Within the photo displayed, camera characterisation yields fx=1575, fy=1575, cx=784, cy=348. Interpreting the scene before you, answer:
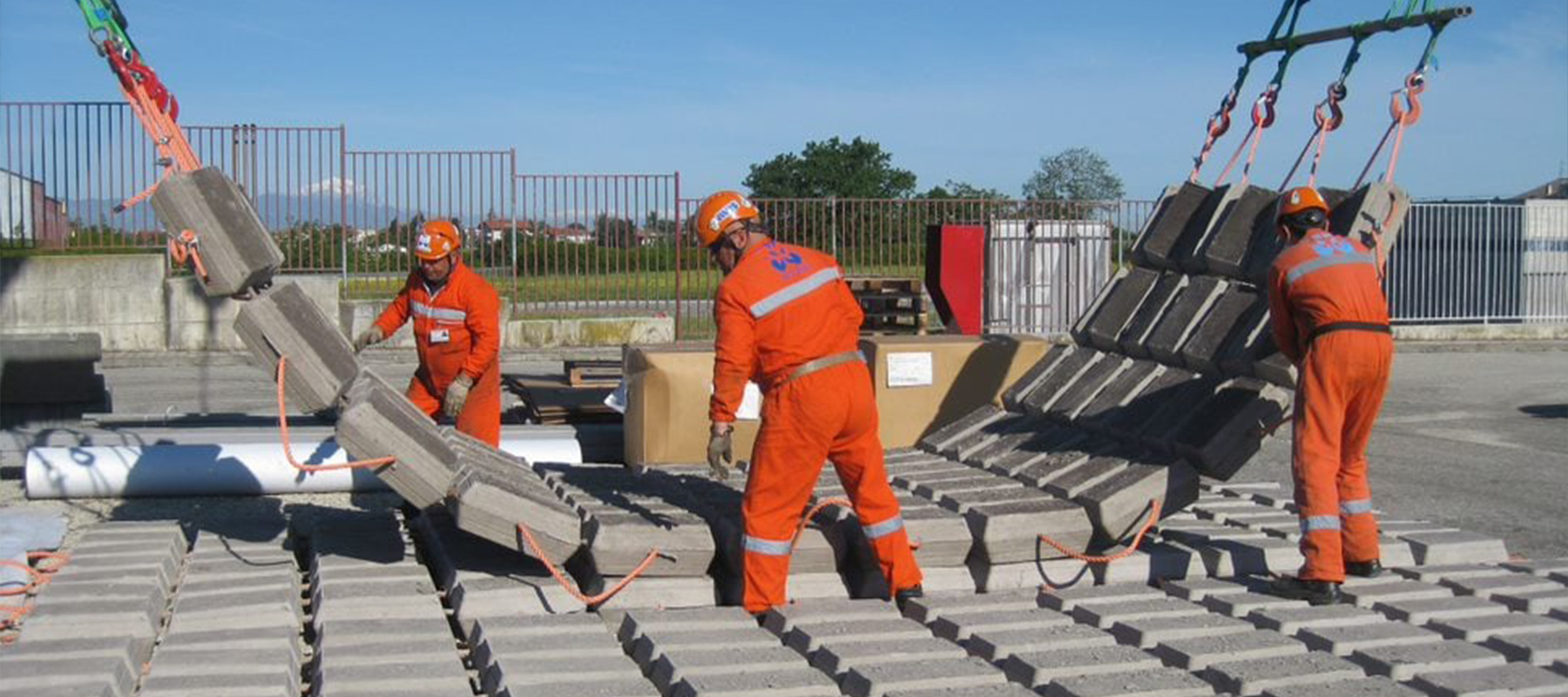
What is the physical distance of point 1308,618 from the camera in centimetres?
645

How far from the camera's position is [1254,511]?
8.93m

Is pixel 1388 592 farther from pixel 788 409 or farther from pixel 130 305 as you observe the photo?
pixel 130 305

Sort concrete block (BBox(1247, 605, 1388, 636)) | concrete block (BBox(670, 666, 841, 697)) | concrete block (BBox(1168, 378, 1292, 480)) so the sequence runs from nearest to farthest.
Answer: concrete block (BBox(670, 666, 841, 697)), concrete block (BBox(1247, 605, 1388, 636)), concrete block (BBox(1168, 378, 1292, 480))

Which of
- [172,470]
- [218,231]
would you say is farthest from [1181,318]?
[172,470]

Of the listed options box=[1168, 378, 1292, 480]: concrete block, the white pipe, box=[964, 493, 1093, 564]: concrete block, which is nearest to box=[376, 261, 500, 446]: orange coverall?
the white pipe

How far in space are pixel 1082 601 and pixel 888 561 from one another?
2.75ft

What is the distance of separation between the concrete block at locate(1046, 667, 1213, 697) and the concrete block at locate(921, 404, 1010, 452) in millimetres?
3583

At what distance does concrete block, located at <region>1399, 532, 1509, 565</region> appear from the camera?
25.6 feet

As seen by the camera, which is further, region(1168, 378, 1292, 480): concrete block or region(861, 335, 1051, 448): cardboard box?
region(861, 335, 1051, 448): cardboard box

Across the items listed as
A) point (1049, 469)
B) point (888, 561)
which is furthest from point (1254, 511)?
point (888, 561)

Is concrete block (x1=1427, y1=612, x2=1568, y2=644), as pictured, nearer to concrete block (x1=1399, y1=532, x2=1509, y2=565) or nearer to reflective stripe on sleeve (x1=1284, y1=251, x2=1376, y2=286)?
concrete block (x1=1399, y1=532, x2=1509, y2=565)

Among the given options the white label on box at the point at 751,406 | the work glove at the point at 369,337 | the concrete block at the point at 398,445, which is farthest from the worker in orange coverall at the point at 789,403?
the work glove at the point at 369,337

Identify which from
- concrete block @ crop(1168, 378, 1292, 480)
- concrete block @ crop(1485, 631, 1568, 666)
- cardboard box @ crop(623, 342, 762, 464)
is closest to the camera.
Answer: concrete block @ crop(1485, 631, 1568, 666)

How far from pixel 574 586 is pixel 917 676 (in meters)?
1.89
